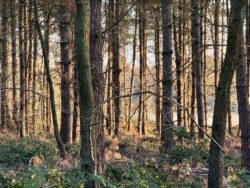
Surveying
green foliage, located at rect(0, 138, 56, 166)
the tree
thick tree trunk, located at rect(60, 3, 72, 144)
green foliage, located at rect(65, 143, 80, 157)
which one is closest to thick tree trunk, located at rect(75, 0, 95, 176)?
the tree

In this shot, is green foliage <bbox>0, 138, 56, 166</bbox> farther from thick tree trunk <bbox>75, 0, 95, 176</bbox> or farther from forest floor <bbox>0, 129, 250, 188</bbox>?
thick tree trunk <bbox>75, 0, 95, 176</bbox>

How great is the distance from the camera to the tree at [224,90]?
416cm

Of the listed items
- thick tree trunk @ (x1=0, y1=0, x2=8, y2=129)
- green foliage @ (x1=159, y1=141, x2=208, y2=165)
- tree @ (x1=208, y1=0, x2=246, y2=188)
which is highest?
thick tree trunk @ (x1=0, y1=0, x2=8, y2=129)

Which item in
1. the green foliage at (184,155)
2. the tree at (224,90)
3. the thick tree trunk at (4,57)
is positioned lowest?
the green foliage at (184,155)

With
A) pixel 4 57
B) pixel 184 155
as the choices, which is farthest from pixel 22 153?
pixel 4 57

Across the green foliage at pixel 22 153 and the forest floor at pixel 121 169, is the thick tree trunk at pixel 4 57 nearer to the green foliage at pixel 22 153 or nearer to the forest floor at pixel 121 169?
the green foliage at pixel 22 153

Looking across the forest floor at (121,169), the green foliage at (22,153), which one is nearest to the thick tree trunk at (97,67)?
the forest floor at (121,169)

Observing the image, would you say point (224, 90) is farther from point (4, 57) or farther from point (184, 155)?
point (4, 57)

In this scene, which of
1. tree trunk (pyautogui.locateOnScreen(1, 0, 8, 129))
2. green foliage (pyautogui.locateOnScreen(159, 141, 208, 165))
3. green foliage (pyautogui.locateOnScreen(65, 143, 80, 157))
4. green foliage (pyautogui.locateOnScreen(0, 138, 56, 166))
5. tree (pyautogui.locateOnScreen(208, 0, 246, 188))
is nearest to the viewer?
tree (pyautogui.locateOnScreen(208, 0, 246, 188))

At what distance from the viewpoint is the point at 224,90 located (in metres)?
4.23

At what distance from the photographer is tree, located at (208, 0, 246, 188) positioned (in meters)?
4.16

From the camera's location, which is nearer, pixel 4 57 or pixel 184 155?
pixel 184 155

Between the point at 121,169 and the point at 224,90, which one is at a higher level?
the point at 224,90

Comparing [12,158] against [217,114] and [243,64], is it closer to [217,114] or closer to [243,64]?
[243,64]
